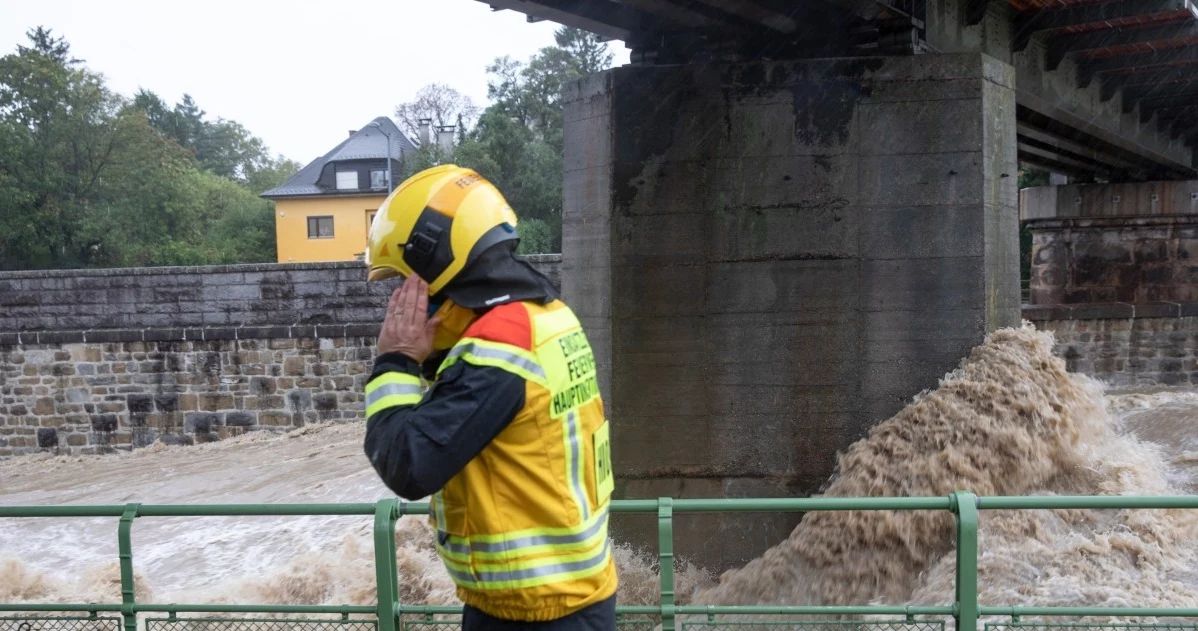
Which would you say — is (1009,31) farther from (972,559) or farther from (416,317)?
(416,317)

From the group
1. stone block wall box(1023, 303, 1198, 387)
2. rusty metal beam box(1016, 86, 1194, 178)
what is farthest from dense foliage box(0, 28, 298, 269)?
rusty metal beam box(1016, 86, 1194, 178)

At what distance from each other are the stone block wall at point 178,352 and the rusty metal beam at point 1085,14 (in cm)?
975

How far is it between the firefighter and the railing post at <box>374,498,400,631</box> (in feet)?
4.51

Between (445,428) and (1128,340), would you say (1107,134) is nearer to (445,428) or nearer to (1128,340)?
(1128,340)

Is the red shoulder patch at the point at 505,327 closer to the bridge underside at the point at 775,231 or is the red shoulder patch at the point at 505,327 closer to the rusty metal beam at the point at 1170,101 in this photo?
the bridge underside at the point at 775,231

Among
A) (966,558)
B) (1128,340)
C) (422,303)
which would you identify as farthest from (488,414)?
(1128,340)

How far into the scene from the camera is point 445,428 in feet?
7.22

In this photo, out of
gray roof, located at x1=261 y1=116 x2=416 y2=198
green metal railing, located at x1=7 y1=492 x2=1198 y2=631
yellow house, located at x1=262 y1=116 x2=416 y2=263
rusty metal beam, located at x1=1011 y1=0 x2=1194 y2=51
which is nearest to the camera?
green metal railing, located at x1=7 y1=492 x2=1198 y2=631

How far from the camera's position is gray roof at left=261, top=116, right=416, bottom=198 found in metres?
48.1

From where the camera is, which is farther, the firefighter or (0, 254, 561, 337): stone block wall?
(0, 254, 561, 337): stone block wall

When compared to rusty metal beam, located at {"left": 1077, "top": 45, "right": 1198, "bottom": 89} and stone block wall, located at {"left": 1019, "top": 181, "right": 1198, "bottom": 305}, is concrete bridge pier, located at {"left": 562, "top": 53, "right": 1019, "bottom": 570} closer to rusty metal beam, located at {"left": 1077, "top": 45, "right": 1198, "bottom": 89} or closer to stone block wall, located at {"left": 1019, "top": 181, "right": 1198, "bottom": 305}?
rusty metal beam, located at {"left": 1077, "top": 45, "right": 1198, "bottom": 89}

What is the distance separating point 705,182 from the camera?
7.99 m

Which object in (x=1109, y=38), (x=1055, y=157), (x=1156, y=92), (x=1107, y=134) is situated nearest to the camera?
(x=1109, y=38)

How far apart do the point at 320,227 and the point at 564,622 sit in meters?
47.9
